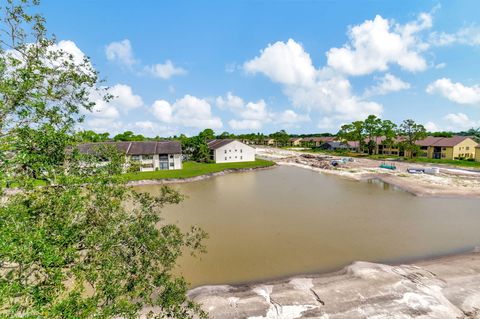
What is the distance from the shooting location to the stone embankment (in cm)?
882

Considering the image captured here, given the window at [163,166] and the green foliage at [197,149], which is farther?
the green foliage at [197,149]

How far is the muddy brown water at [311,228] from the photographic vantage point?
13062 millimetres

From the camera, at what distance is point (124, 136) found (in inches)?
2955

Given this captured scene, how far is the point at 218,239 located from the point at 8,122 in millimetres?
13146

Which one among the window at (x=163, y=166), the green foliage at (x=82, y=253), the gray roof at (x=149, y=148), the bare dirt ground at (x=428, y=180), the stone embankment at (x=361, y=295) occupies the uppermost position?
the gray roof at (x=149, y=148)

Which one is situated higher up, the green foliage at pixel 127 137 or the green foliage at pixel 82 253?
the green foliage at pixel 127 137

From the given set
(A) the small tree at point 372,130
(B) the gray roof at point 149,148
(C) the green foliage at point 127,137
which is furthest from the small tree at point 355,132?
(C) the green foliage at point 127,137

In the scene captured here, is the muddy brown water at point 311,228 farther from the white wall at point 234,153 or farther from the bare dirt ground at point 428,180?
the white wall at point 234,153

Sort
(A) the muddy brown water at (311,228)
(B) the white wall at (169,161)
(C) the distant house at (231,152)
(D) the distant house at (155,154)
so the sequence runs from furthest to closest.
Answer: (C) the distant house at (231,152), (B) the white wall at (169,161), (D) the distant house at (155,154), (A) the muddy brown water at (311,228)

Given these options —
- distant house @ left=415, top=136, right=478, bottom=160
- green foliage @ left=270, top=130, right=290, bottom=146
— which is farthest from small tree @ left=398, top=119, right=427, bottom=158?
green foliage @ left=270, top=130, right=290, bottom=146

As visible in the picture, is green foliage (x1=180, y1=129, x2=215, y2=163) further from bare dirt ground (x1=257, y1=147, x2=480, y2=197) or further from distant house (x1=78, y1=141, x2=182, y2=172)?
bare dirt ground (x1=257, y1=147, x2=480, y2=197)

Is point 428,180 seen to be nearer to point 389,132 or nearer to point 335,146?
point 389,132

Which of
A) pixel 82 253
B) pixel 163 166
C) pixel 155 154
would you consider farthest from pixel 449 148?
pixel 82 253

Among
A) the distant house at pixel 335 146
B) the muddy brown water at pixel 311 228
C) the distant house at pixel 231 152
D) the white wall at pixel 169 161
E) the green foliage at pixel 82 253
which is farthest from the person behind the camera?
the distant house at pixel 335 146
